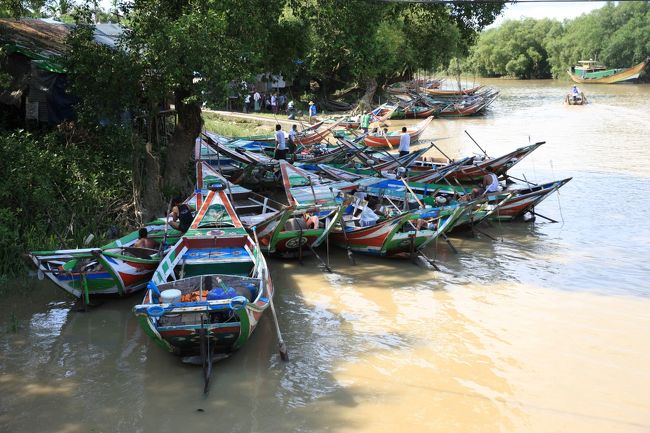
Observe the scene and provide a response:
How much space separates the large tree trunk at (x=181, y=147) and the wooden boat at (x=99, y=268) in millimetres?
3559

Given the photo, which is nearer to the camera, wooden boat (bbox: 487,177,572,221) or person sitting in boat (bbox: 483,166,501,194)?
person sitting in boat (bbox: 483,166,501,194)

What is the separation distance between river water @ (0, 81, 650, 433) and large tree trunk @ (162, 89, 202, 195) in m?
3.22

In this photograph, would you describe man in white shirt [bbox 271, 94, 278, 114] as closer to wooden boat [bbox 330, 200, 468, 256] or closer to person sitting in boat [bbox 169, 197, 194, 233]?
wooden boat [bbox 330, 200, 468, 256]

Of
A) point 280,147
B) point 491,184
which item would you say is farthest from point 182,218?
point 280,147

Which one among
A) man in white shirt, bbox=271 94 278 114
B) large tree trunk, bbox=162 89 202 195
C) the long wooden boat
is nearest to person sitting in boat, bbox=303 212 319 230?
large tree trunk, bbox=162 89 202 195

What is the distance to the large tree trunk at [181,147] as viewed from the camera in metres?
11.7

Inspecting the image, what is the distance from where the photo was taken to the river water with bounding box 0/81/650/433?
5730 millimetres

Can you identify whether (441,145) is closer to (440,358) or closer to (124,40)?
(124,40)

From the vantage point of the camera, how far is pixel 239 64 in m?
9.59

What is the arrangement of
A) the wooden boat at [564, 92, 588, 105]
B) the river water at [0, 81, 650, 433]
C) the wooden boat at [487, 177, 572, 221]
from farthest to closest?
1. the wooden boat at [564, 92, 588, 105]
2. the wooden boat at [487, 177, 572, 221]
3. the river water at [0, 81, 650, 433]

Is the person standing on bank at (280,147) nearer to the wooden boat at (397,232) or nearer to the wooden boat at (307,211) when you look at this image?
the wooden boat at (307,211)

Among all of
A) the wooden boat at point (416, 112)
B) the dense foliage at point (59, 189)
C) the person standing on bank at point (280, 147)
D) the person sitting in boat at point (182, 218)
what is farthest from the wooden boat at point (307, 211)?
the wooden boat at point (416, 112)

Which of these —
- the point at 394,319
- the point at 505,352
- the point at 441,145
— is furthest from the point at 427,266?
the point at 441,145

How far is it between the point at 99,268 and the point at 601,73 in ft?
157
